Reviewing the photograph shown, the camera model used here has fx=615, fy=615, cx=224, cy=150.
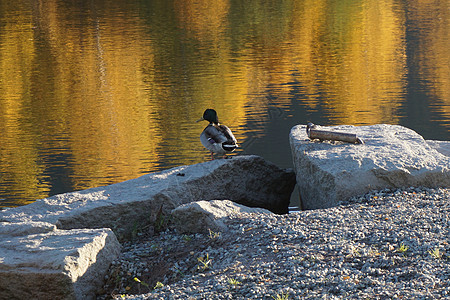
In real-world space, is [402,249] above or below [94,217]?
above

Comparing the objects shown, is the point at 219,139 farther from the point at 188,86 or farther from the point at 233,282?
the point at 188,86

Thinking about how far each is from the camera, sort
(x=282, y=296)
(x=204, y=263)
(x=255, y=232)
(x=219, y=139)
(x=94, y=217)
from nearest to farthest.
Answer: (x=282, y=296) → (x=204, y=263) → (x=255, y=232) → (x=94, y=217) → (x=219, y=139)

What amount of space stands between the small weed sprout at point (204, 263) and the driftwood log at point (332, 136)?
3276mm

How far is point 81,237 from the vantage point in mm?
6777

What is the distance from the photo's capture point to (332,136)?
9.17 m

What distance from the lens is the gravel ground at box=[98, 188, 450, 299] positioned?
536 centimetres

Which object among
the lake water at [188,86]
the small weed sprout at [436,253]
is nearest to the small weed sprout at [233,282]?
the small weed sprout at [436,253]

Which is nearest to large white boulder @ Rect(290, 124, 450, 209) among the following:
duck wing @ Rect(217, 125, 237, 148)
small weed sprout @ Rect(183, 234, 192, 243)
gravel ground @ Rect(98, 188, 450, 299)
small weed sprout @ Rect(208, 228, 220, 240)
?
gravel ground @ Rect(98, 188, 450, 299)

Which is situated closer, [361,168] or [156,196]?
[361,168]

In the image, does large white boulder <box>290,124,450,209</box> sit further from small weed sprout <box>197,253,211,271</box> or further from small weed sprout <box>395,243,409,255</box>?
small weed sprout <box>197,253,211,271</box>

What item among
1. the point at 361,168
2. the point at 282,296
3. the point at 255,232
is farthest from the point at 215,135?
the point at 282,296

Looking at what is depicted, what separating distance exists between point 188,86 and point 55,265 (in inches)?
528

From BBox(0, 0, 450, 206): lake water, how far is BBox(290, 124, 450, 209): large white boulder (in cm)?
307

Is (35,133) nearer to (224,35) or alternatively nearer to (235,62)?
(235,62)
